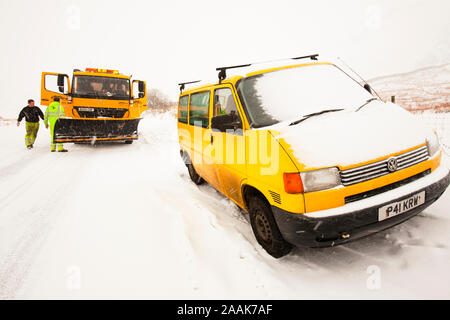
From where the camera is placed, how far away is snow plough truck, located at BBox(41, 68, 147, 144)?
29.3 feet

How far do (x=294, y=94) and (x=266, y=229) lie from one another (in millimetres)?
1572

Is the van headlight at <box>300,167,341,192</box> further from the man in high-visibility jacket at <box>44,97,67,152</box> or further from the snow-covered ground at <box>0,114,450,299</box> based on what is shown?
the man in high-visibility jacket at <box>44,97,67,152</box>

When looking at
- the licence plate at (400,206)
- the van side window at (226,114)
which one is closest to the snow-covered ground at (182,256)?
the licence plate at (400,206)

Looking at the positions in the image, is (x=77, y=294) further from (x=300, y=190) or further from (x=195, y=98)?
(x=195, y=98)

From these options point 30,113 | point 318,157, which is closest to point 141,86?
point 30,113

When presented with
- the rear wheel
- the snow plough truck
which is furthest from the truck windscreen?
the rear wheel

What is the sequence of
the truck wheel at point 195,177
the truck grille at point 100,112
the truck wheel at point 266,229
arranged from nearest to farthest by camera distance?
the truck wheel at point 266,229 → the truck wheel at point 195,177 → the truck grille at point 100,112

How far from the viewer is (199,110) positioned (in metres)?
4.26

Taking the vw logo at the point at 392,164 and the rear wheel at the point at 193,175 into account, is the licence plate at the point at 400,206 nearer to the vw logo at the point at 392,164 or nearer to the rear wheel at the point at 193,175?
the vw logo at the point at 392,164

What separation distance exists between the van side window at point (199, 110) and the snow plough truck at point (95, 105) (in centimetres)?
559

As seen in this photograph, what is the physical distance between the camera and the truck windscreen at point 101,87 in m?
9.28

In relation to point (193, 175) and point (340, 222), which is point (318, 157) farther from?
point (193, 175)

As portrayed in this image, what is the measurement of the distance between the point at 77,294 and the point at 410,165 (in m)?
3.20

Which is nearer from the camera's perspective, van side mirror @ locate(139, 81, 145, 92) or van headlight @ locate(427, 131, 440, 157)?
van headlight @ locate(427, 131, 440, 157)
